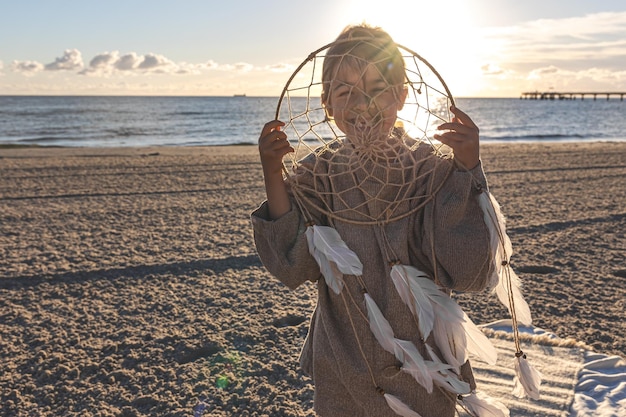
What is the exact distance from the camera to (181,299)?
3.88m

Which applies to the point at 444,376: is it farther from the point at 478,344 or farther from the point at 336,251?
the point at 336,251

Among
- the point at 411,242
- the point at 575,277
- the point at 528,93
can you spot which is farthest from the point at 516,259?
the point at 528,93

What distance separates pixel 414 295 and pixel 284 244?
415mm

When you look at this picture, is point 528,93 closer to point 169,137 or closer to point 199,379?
point 169,137

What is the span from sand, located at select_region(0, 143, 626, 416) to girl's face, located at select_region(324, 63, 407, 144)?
5.03 feet

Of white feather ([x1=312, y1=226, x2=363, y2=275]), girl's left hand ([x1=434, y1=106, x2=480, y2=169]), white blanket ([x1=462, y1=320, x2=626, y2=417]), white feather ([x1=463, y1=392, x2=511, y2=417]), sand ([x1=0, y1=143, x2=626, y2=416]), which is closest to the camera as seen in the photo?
girl's left hand ([x1=434, y1=106, x2=480, y2=169])

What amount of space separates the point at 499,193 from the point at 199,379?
5.94 metres

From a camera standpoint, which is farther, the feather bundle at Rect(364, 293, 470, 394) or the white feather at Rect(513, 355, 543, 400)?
the white feather at Rect(513, 355, 543, 400)

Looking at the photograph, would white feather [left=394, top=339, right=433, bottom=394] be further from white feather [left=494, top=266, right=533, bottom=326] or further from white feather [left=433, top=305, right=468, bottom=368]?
white feather [left=494, top=266, right=533, bottom=326]

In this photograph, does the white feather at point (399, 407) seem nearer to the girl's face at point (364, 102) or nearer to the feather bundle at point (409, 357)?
the feather bundle at point (409, 357)

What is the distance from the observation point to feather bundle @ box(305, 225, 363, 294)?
158 cm

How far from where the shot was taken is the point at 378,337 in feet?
A: 5.16

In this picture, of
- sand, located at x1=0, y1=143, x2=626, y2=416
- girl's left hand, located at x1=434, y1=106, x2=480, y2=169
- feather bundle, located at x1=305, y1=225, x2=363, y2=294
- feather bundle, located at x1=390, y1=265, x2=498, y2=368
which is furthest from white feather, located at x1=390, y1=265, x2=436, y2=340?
sand, located at x1=0, y1=143, x2=626, y2=416

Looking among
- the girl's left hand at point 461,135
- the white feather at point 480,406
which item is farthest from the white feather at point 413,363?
the girl's left hand at point 461,135
